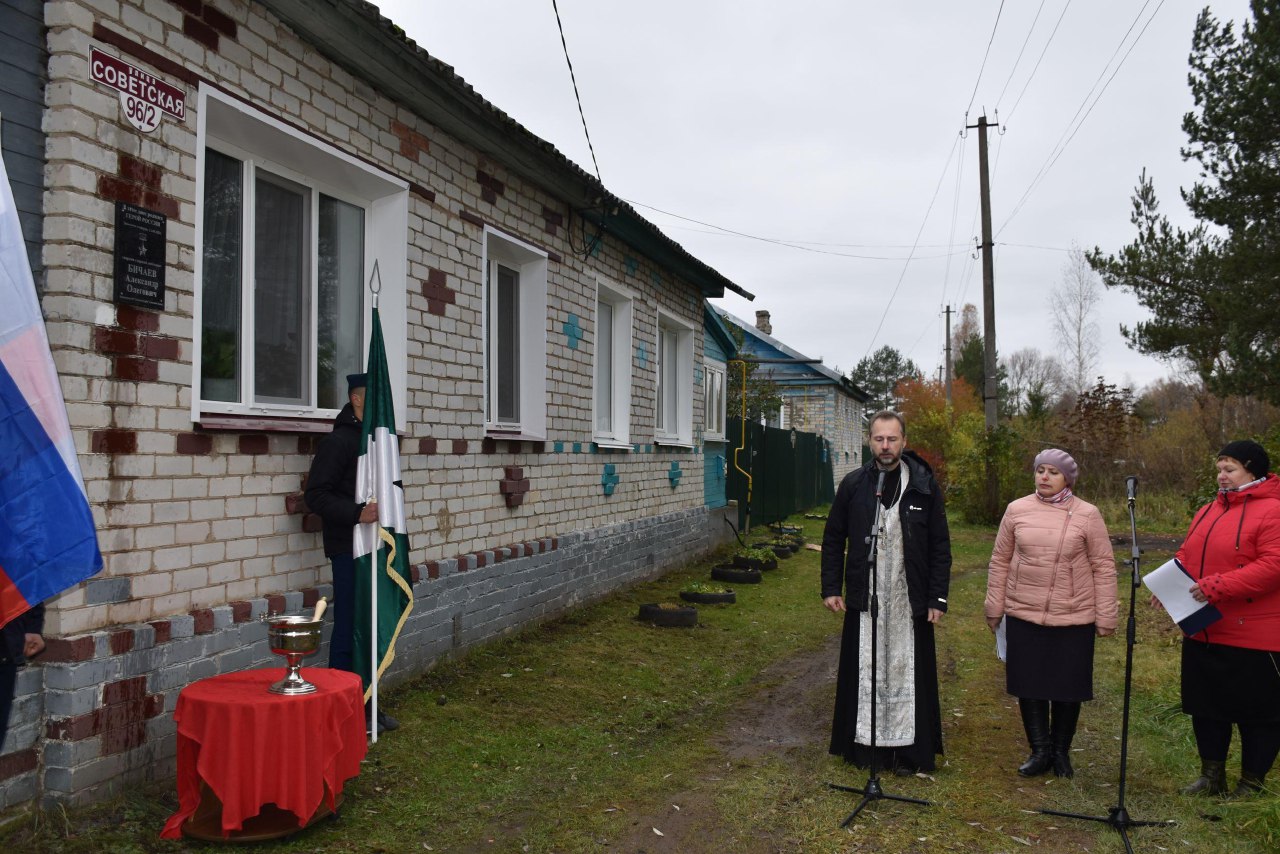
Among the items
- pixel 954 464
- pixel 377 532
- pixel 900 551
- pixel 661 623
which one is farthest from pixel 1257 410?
pixel 377 532

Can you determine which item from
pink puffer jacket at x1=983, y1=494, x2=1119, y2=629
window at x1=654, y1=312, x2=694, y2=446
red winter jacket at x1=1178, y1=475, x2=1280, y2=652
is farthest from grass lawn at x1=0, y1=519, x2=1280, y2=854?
window at x1=654, y1=312, x2=694, y2=446

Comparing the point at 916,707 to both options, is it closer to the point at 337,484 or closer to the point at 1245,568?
the point at 1245,568

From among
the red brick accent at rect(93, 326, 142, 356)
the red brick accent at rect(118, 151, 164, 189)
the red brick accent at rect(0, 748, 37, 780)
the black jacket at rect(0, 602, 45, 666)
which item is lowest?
the red brick accent at rect(0, 748, 37, 780)

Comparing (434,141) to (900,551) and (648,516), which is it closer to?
(900,551)

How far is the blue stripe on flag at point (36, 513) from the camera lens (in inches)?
108

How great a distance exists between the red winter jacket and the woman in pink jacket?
0.45 m

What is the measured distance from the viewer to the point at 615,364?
11266 millimetres

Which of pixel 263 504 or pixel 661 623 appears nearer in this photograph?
pixel 263 504

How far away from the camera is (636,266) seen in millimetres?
11469

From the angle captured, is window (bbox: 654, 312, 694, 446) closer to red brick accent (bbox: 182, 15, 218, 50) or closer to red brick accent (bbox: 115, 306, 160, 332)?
red brick accent (bbox: 182, 15, 218, 50)

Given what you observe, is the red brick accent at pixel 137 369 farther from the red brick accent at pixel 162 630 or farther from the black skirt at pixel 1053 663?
the black skirt at pixel 1053 663

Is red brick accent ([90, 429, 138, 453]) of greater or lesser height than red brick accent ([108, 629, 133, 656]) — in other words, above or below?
above

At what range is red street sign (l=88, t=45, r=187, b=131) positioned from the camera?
418 centimetres

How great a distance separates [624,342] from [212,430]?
6.84 metres
